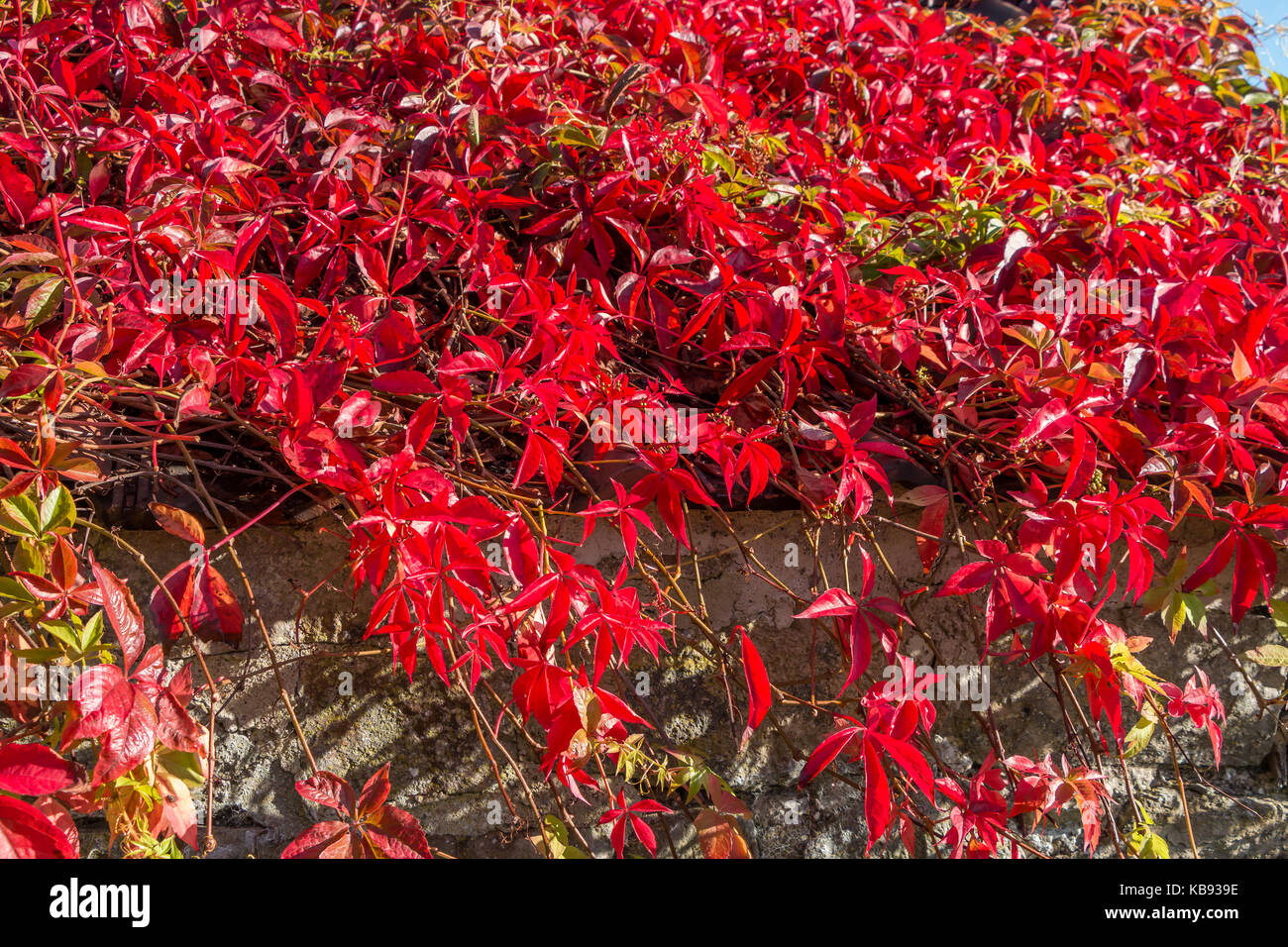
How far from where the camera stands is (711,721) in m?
A: 1.33

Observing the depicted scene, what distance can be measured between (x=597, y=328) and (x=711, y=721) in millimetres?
645

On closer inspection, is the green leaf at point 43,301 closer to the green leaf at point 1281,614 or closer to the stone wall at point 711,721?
the stone wall at point 711,721

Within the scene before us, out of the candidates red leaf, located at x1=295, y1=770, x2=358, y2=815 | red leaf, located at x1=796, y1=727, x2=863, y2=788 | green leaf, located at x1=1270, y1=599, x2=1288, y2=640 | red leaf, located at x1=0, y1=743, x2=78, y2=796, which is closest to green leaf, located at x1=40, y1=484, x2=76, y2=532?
red leaf, located at x1=0, y1=743, x2=78, y2=796

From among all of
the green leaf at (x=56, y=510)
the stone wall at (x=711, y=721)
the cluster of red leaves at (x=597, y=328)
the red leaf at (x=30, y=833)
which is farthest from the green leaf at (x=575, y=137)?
the red leaf at (x=30, y=833)

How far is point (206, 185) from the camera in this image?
1191mm

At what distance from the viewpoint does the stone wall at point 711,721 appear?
1224 millimetres

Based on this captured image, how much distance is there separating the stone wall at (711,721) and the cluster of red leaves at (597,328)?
0.10m

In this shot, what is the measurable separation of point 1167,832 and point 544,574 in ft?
3.84

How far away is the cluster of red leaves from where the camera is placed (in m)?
1.03

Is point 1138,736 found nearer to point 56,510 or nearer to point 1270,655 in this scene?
point 1270,655

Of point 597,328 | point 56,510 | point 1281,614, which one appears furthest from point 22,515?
point 1281,614

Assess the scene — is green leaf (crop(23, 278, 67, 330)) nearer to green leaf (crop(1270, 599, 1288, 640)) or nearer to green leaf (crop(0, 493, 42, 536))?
green leaf (crop(0, 493, 42, 536))

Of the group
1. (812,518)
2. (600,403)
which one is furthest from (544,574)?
(812,518)

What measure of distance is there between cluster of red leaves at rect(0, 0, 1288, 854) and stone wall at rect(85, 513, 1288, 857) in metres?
0.10
